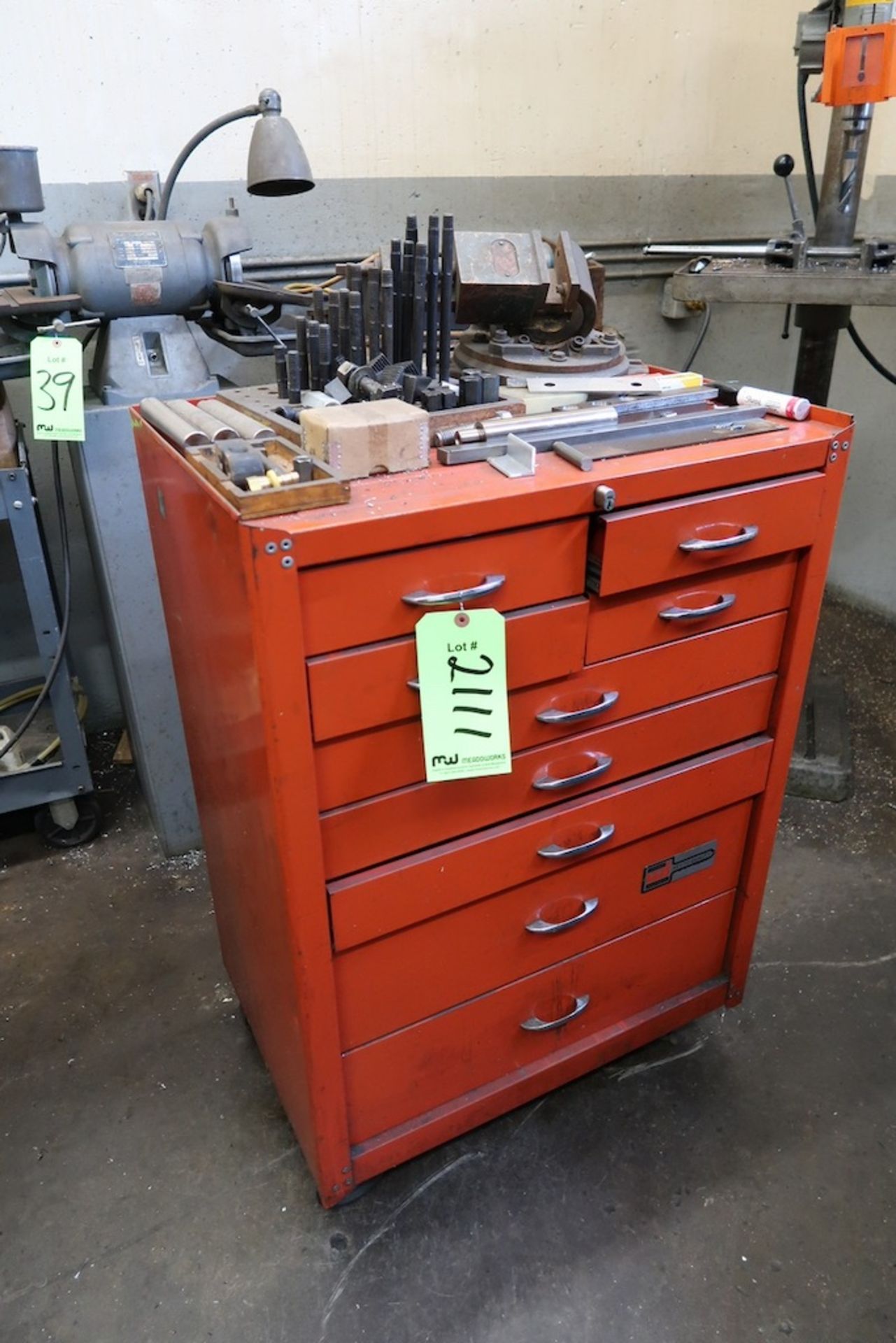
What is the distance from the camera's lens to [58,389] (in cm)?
131

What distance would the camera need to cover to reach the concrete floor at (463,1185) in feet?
3.51

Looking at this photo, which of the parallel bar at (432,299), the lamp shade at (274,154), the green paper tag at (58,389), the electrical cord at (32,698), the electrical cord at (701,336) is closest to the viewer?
the parallel bar at (432,299)

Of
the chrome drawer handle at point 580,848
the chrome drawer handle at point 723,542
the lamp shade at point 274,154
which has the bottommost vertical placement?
the chrome drawer handle at point 580,848

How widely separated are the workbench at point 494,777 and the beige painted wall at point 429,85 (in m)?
1.05

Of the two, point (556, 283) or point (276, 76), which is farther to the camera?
point (276, 76)

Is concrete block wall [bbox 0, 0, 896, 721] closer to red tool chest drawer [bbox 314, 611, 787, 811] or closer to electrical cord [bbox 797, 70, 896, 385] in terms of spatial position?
electrical cord [bbox 797, 70, 896, 385]

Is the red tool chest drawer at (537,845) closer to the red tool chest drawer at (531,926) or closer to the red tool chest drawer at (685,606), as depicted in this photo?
the red tool chest drawer at (531,926)

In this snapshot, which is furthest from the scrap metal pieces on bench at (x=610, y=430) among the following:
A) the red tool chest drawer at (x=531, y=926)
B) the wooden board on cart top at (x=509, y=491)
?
the red tool chest drawer at (x=531, y=926)

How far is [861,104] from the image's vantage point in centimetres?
162

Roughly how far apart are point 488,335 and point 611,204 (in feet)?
4.54

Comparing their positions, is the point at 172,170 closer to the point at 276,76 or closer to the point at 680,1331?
the point at 276,76

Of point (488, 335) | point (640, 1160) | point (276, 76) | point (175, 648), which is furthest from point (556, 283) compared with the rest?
point (640, 1160)

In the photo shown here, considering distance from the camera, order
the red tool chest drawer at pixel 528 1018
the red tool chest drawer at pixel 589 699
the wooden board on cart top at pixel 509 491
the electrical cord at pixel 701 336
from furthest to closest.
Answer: the electrical cord at pixel 701 336, the red tool chest drawer at pixel 528 1018, the red tool chest drawer at pixel 589 699, the wooden board on cart top at pixel 509 491

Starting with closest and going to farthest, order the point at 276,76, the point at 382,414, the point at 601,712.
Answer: the point at 382,414 < the point at 601,712 < the point at 276,76
